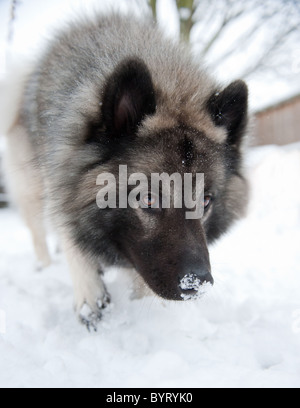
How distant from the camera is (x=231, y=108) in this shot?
92.5 inches

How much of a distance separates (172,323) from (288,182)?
15.5 ft

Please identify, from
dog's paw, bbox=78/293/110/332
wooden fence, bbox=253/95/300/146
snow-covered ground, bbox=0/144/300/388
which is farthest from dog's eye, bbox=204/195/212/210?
wooden fence, bbox=253/95/300/146

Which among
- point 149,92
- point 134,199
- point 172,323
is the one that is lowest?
point 172,323

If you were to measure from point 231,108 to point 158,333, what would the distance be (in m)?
1.64

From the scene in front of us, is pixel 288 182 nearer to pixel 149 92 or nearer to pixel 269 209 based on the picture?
pixel 269 209

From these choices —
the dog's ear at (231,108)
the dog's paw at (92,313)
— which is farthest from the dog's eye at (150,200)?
the dog's paw at (92,313)

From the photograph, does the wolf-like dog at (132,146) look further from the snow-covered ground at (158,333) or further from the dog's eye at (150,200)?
the snow-covered ground at (158,333)

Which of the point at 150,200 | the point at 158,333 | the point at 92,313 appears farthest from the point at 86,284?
the point at 150,200

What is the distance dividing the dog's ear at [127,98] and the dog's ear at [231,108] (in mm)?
525

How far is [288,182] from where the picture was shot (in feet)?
20.6

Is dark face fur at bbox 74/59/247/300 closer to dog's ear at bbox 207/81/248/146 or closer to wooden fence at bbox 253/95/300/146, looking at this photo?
dog's ear at bbox 207/81/248/146

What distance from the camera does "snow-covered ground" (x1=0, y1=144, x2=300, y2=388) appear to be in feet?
5.72
